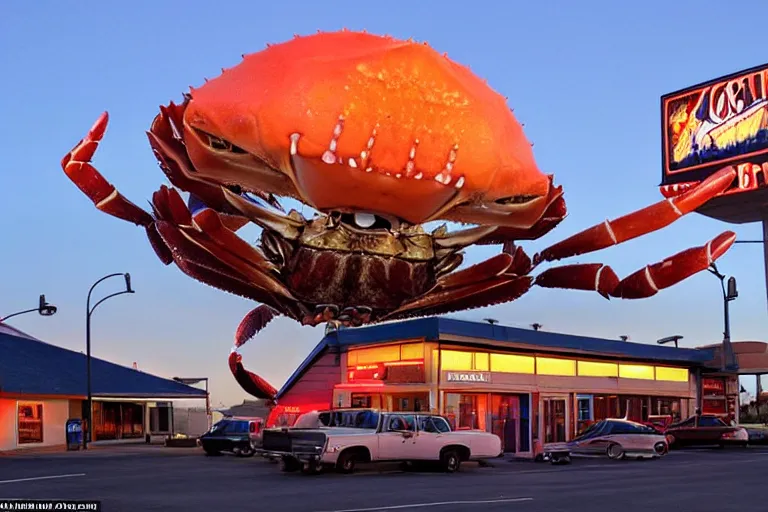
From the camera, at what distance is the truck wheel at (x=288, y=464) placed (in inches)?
882

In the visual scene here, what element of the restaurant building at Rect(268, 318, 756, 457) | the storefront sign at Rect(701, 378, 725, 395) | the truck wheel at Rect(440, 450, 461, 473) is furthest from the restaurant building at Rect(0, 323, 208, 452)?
the storefront sign at Rect(701, 378, 725, 395)

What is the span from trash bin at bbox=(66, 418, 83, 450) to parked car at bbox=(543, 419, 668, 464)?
67.8ft

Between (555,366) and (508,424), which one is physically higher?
(555,366)

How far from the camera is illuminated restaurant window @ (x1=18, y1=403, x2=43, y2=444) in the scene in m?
38.5

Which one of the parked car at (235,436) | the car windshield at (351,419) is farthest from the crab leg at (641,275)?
the parked car at (235,436)

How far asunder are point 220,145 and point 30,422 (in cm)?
3938

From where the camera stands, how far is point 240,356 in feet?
21.6

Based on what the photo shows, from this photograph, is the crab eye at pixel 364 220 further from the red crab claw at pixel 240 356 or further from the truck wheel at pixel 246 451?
the truck wheel at pixel 246 451

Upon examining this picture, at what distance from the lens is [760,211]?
1072 inches

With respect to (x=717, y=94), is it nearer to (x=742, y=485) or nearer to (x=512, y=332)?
(x=512, y=332)

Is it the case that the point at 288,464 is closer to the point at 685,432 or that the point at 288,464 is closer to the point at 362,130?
the point at 362,130

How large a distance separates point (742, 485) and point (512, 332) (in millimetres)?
17173

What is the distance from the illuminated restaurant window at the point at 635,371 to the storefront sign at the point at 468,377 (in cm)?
961

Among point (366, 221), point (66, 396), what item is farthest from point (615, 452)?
point (366, 221)
